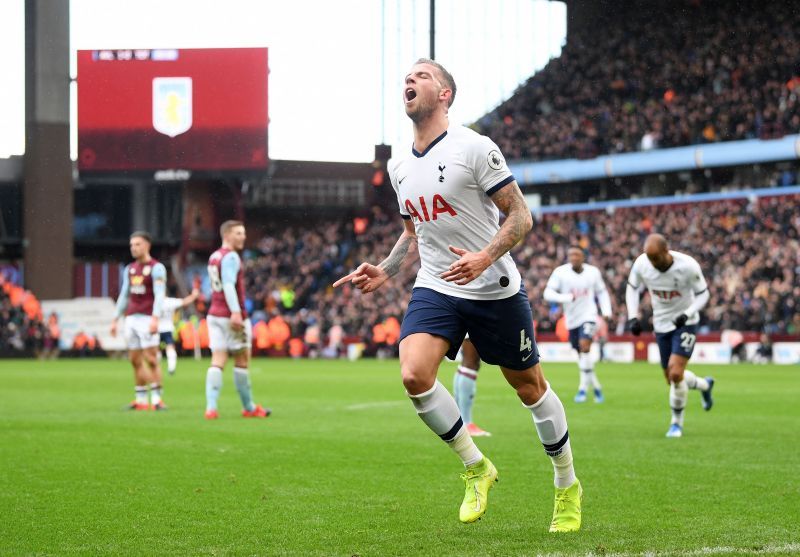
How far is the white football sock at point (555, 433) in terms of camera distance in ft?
22.1

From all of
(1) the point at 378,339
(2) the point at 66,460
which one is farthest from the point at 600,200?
(2) the point at 66,460

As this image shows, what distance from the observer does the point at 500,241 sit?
621 centimetres

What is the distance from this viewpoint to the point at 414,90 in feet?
21.7

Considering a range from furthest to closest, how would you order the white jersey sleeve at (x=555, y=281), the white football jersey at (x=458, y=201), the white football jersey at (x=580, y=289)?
the white football jersey at (x=580, y=289) → the white jersey sleeve at (x=555, y=281) → the white football jersey at (x=458, y=201)

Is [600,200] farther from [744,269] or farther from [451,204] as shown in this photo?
[451,204]

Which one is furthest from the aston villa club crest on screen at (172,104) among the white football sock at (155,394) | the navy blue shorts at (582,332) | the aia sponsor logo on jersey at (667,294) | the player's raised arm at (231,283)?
the aia sponsor logo on jersey at (667,294)

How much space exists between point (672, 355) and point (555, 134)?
4042 centimetres

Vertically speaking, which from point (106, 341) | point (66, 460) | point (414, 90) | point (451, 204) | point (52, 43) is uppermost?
point (52, 43)

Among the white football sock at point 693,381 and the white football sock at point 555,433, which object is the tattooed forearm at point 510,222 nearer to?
the white football sock at point 555,433

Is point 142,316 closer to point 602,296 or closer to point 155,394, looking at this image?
point 155,394

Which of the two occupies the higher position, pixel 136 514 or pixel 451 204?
pixel 451 204

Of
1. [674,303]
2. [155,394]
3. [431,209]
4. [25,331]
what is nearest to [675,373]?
[674,303]

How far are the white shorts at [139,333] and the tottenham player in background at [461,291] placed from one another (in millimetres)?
11114

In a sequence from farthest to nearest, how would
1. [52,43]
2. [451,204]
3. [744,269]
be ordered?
1. [52,43]
2. [744,269]
3. [451,204]
